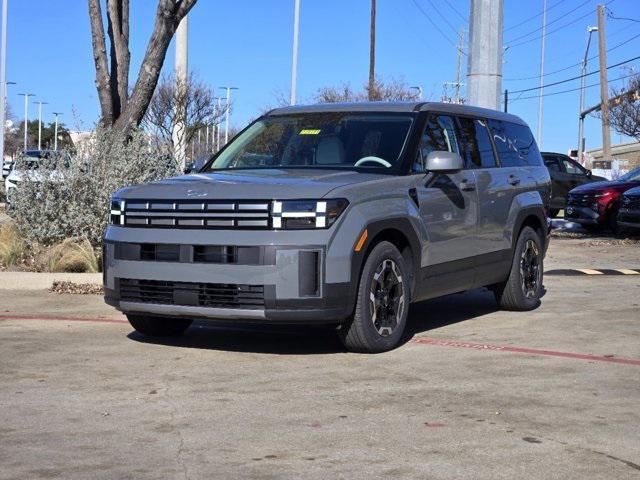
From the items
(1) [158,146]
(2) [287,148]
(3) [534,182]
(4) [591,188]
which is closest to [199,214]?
(2) [287,148]

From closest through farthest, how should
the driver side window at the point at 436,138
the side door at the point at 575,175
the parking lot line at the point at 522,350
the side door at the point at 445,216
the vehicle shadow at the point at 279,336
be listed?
1. the parking lot line at the point at 522,350
2. the vehicle shadow at the point at 279,336
3. the side door at the point at 445,216
4. the driver side window at the point at 436,138
5. the side door at the point at 575,175

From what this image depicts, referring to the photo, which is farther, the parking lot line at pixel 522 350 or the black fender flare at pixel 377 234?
the parking lot line at pixel 522 350

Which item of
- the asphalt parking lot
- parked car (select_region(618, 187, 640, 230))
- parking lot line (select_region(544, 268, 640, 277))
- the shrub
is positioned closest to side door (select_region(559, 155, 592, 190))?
parked car (select_region(618, 187, 640, 230))

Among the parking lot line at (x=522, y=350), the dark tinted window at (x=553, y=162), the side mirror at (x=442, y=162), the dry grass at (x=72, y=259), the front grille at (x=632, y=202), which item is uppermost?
the dark tinted window at (x=553, y=162)

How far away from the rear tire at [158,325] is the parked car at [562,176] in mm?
19888

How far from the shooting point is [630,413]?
5.92m

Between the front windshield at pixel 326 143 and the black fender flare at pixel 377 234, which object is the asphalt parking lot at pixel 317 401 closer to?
the black fender flare at pixel 377 234

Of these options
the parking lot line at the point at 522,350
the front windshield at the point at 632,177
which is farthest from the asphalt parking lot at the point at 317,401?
the front windshield at the point at 632,177

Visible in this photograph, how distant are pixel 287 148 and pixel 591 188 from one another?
14.0m

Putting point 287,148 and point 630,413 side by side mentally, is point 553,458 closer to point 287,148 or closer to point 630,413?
point 630,413

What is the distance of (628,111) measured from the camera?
45.7 metres

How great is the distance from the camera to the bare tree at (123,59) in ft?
46.3

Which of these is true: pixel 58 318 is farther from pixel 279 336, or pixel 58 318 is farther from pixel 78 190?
pixel 78 190

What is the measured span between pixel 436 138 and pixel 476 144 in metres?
0.82
